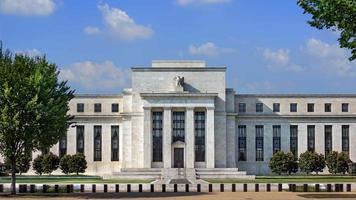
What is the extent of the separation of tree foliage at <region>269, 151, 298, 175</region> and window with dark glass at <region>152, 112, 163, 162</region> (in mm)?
16324

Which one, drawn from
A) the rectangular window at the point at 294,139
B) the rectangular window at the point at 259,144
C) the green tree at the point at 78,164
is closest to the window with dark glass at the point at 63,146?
the green tree at the point at 78,164

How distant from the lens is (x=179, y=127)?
107 m

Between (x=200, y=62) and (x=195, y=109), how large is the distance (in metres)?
8.86

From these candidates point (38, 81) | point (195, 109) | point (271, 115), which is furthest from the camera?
point (271, 115)

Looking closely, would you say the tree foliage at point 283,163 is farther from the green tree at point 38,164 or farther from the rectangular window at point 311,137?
the green tree at point 38,164

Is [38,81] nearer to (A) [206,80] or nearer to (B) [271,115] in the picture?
(A) [206,80]

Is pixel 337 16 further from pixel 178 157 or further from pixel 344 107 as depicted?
pixel 344 107

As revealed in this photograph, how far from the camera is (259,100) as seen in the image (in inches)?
4513

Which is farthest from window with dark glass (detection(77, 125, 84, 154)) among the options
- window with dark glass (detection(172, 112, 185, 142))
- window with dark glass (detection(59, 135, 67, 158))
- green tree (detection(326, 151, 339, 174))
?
green tree (detection(326, 151, 339, 174))

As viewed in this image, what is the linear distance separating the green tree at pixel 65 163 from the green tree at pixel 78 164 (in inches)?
16.7

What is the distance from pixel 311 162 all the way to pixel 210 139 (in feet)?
49.3

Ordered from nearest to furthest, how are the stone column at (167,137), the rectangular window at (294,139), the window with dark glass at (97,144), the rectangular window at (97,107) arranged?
the stone column at (167,137) < the window with dark glass at (97,144) < the rectangular window at (294,139) < the rectangular window at (97,107)

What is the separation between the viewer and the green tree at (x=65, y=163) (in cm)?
10656

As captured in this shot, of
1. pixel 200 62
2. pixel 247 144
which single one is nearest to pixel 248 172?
pixel 247 144
